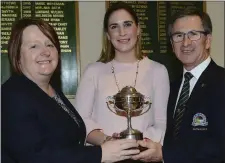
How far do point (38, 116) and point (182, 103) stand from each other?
2.70ft

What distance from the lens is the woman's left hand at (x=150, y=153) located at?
6.22 ft

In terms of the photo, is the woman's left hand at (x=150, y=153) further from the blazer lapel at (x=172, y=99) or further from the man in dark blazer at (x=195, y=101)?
the blazer lapel at (x=172, y=99)

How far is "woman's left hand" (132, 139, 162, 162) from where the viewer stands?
6.22ft

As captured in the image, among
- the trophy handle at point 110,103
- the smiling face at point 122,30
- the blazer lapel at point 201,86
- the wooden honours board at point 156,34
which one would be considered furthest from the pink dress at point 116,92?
the wooden honours board at point 156,34

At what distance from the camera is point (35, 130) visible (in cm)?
158

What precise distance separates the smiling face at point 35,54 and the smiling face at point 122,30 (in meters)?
0.57

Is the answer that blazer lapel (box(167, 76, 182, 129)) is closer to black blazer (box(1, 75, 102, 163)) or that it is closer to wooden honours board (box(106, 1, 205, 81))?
black blazer (box(1, 75, 102, 163))

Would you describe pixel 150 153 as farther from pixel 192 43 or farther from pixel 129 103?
pixel 192 43

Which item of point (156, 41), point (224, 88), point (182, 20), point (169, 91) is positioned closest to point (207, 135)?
point (224, 88)

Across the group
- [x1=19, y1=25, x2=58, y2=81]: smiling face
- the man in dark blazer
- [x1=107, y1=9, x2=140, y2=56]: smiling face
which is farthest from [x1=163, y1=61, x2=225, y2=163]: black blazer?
[x1=19, y1=25, x2=58, y2=81]: smiling face

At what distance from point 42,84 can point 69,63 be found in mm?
1250

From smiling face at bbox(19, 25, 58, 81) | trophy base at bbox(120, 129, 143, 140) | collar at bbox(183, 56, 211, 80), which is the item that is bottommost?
trophy base at bbox(120, 129, 143, 140)

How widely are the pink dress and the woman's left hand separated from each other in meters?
0.25

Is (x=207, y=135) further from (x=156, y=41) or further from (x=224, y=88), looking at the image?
(x=156, y=41)
